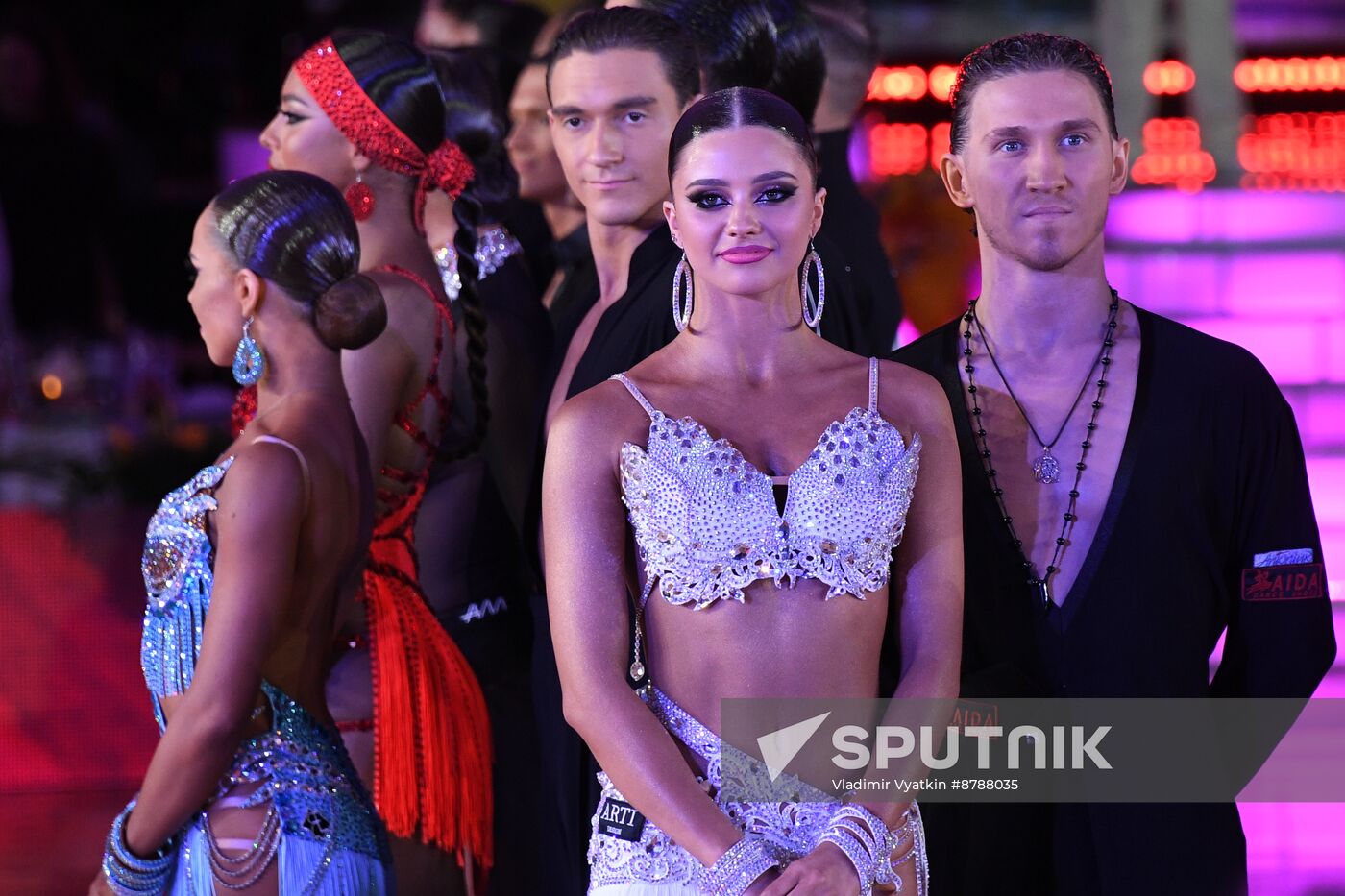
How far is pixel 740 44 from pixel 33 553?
305cm

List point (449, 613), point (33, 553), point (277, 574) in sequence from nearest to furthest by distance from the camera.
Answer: point (277, 574)
point (449, 613)
point (33, 553)

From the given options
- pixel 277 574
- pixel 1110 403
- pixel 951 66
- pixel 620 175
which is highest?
pixel 951 66

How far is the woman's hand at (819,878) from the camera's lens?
7.51ft

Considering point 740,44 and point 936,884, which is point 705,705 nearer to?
point 936,884

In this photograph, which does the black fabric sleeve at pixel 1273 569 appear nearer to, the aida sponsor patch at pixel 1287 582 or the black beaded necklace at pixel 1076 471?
the aida sponsor patch at pixel 1287 582

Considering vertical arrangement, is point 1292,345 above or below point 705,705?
above

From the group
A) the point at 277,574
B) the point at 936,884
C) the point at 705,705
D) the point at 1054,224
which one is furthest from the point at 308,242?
the point at 936,884

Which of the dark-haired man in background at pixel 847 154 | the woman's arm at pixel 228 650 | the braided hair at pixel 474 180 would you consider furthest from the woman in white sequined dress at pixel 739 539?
the dark-haired man in background at pixel 847 154

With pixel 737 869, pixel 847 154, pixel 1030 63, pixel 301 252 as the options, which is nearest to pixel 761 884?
pixel 737 869

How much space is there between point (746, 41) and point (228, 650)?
5.29 feet

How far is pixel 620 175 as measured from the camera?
132 inches

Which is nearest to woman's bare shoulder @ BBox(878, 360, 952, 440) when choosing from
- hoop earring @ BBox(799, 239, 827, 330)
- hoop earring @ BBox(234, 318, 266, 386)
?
hoop earring @ BBox(799, 239, 827, 330)

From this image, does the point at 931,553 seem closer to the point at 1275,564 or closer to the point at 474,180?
the point at 1275,564

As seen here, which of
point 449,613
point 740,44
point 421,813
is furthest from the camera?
point 449,613
